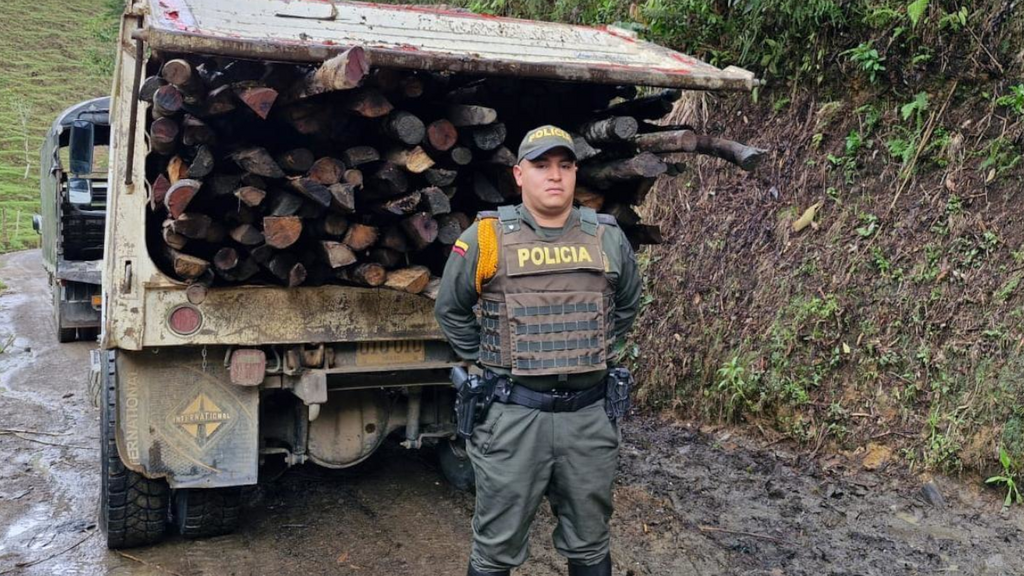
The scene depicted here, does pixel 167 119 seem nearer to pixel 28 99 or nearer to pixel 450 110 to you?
pixel 450 110

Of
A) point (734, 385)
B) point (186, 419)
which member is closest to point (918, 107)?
point (734, 385)

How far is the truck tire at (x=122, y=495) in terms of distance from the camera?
4156 mm

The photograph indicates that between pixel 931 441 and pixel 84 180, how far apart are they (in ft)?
27.0

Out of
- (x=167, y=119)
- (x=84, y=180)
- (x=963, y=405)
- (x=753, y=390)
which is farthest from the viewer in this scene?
(x=84, y=180)

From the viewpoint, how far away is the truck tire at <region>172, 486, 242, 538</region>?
4309 millimetres

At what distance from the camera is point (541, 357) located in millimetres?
3170

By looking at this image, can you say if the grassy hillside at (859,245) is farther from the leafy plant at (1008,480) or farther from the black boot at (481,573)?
the black boot at (481,573)

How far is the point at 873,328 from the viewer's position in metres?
5.21

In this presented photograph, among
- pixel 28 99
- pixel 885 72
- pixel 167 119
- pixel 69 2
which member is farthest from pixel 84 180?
pixel 69 2

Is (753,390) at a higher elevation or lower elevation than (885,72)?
lower

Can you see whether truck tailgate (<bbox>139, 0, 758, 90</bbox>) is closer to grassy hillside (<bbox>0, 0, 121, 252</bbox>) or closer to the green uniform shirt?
the green uniform shirt

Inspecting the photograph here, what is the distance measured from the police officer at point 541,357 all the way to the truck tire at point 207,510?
1.68 m

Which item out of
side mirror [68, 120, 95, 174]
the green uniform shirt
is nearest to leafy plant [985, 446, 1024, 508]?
the green uniform shirt

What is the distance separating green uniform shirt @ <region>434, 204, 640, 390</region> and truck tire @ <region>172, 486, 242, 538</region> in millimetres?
1745
